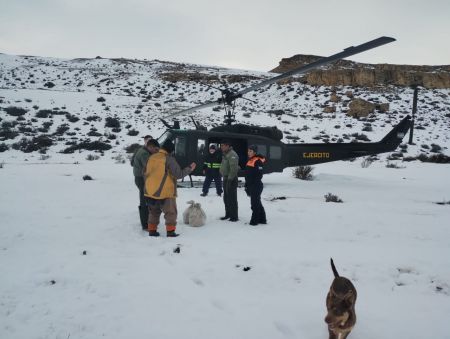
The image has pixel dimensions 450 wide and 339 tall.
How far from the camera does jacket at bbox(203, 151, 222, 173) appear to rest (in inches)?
410

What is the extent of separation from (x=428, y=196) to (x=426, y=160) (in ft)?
39.7

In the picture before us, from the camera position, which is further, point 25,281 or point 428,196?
Result: point 428,196

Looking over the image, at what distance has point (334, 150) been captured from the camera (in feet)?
44.3

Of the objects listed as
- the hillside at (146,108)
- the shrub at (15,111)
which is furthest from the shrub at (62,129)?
the shrub at (15,111)

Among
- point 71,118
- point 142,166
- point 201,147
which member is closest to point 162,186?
point 142,166

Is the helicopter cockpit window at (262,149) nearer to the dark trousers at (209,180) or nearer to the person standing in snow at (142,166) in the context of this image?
the dark trousers at (209,180)

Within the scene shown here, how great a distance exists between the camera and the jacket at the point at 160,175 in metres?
6.00

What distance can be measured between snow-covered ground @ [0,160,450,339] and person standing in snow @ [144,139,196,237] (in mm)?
349

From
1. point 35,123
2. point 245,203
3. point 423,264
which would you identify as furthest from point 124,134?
point 423,264

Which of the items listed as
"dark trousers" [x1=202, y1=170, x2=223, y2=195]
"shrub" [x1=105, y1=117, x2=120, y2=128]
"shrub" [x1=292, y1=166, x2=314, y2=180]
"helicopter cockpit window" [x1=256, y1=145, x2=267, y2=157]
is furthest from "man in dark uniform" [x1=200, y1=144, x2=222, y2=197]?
"shrub" [x1=105, y1=117, x2=120, y2=128]

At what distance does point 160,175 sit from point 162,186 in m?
0.21

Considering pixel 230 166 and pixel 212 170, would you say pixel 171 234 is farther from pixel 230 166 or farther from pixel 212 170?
pixel 212 170

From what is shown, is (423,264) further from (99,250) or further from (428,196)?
(428,196)

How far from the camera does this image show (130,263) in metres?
4.77
